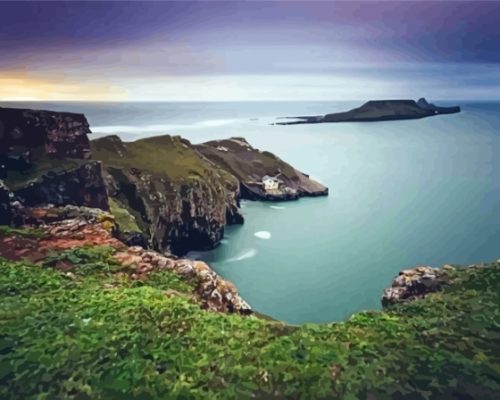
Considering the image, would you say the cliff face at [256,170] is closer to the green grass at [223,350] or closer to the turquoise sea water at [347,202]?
the turquoise sea water at [347,202]

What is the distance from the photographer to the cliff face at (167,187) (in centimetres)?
604

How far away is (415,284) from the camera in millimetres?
5012

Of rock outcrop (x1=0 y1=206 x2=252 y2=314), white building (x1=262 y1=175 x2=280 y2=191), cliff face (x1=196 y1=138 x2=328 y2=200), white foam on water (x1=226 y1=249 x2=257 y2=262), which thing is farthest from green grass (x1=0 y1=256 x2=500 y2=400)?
white building (x1=262 y1=175 x2=280 y2=191)

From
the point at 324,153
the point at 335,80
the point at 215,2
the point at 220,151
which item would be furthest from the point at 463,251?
the point at 215,2

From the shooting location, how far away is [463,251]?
17.6 ft

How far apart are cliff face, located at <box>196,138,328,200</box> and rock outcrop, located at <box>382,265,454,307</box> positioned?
1.32m

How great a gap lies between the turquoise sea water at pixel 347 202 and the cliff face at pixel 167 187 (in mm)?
193

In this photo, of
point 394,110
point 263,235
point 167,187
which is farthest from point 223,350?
point 394,110

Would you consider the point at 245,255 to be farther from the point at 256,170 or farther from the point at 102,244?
the point at 102,244

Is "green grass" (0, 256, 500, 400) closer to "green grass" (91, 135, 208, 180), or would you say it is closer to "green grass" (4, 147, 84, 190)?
"green grass" (4, 147, 84, 190)

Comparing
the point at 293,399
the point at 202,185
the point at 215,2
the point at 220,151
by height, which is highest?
the point at 215,2

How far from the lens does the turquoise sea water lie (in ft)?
17.4

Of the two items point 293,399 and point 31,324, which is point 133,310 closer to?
point 31,324

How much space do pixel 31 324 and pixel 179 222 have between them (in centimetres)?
247
